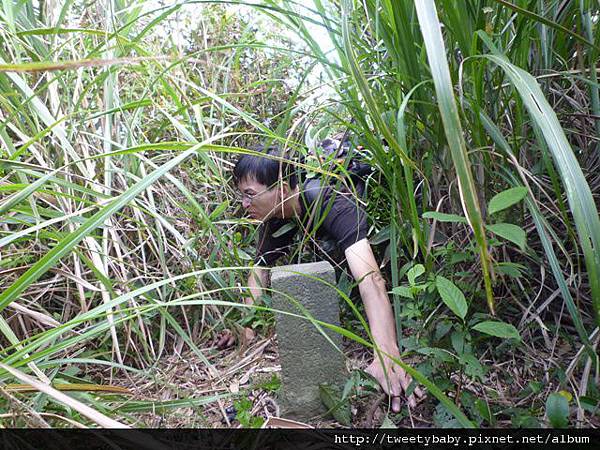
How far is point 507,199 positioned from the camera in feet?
2.07

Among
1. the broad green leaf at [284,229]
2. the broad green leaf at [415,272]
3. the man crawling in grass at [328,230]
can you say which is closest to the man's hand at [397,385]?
the man crawling in grass at [328,230]

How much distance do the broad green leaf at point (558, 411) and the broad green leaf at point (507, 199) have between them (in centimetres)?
28

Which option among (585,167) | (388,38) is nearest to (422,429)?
(585,167)

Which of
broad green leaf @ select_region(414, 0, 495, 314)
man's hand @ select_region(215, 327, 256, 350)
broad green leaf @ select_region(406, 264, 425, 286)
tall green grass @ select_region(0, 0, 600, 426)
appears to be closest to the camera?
broad green leaf @ select_region(414, 0, 495, 314)

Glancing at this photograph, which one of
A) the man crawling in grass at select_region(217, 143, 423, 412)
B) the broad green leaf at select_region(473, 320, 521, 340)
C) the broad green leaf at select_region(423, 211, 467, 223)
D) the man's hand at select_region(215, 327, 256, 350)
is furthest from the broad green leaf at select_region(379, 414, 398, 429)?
the man's hand at select_region(215, 327, 256, 350)

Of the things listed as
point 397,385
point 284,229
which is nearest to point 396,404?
point 397,385

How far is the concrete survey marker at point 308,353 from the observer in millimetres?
901

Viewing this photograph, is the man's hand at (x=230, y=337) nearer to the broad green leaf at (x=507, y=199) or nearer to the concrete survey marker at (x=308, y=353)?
the concrete survey marker at (x=308, y=353)

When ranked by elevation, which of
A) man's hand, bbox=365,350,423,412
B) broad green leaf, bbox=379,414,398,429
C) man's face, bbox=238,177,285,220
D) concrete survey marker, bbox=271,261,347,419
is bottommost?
man's hand, bbox=365,350,423,412

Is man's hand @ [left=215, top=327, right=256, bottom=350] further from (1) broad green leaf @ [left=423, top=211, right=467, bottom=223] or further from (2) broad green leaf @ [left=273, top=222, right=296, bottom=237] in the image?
(1) broad green leaf @ [left=423, top=211, right=467, bottom=223]

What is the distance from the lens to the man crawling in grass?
955mm

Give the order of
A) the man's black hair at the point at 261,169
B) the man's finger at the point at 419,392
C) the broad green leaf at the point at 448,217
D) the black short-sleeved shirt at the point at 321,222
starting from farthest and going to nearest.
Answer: the man's black hair at the point at 261,169 → the black short-sleeved shirt at the point at 321,222 → the man's finger at the point at 419,392 → the broad green leaf at the point at 448,217

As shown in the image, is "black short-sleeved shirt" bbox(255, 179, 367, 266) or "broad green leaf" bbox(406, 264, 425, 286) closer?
"broad green leaf" bbox(406, 264, 425, 286)

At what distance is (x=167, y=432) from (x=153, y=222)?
72cm
